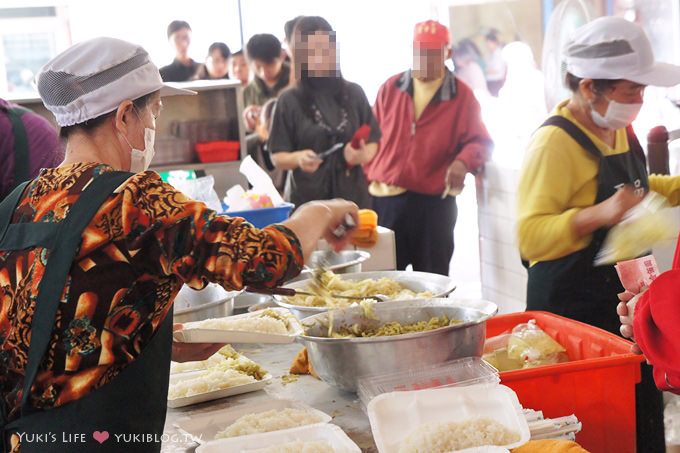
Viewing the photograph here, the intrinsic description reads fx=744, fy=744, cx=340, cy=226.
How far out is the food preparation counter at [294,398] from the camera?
5.71 ft

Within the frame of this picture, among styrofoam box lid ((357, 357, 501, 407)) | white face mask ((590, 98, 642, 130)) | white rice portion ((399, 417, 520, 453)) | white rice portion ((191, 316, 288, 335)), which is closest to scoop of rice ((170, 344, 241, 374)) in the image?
white rice portion ((191, 316, 288, 335))

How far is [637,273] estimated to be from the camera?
5.53ft

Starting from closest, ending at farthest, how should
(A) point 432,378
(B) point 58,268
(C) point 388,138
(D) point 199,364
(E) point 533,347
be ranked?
(B) point 58,268
(A) point 432,378
(E) point 533,347
(D) point 199,364
(C) point 388,138

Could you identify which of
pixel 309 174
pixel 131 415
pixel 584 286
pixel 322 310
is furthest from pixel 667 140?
pixel 131 415

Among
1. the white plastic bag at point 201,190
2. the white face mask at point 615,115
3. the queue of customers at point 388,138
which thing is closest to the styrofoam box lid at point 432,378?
the white face mask at point 615,115

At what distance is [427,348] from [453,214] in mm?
3237

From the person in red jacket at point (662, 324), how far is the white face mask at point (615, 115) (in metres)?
1.15

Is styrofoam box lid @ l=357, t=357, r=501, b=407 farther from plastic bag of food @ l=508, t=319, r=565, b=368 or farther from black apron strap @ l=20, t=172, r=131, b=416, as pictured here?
black apron strap @ l=20, t=172, r=131, b=416

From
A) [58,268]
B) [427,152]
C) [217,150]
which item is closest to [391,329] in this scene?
[58,268]

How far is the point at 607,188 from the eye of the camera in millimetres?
2543

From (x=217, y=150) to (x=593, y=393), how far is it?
354cm

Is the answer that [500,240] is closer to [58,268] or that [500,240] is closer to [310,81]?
[310,81]

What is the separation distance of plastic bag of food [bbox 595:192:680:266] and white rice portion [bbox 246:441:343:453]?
1365 mm

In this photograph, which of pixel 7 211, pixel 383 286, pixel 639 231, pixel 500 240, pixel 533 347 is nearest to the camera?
Result: pixel 7 211
